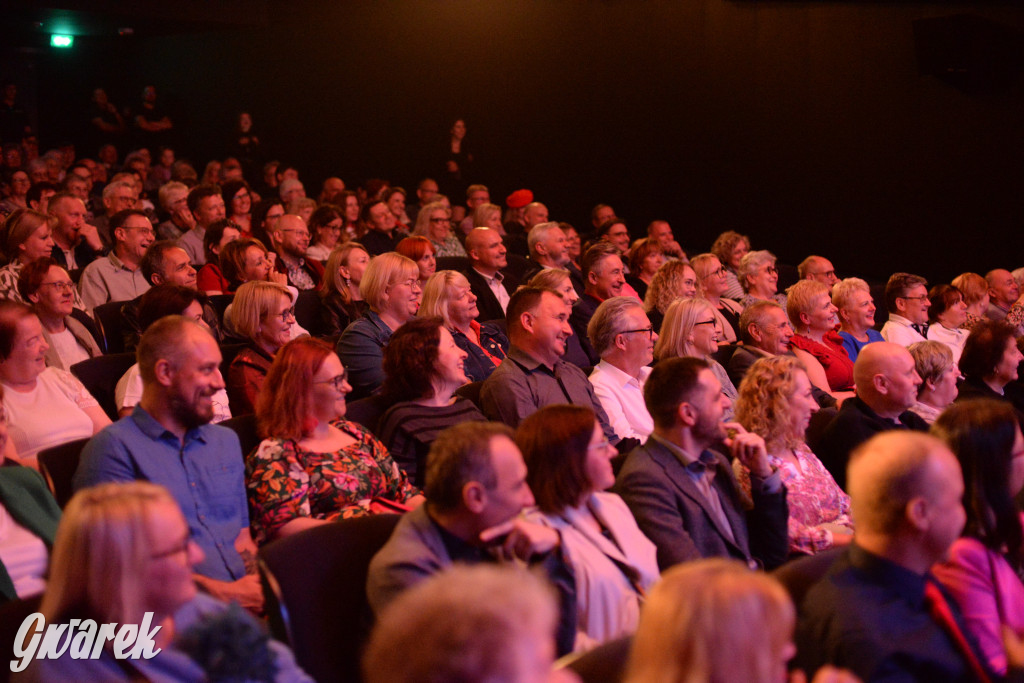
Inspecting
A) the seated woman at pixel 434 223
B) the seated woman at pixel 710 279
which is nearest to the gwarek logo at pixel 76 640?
the seated woman at pixel 710 279

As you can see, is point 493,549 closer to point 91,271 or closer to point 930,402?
point 930,402

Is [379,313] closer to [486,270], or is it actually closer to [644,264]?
[486,270]

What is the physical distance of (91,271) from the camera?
16.1 feet

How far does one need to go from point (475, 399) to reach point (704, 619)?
87.8 inches

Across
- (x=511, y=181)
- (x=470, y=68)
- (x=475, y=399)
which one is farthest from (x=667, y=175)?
(x=475, y=399)

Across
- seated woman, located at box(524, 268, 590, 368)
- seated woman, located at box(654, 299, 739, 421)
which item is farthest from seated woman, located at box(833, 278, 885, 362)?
seated woman, located at box(524, 268, 590, 368)

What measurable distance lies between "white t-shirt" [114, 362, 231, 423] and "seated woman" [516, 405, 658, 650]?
1357 millimetres

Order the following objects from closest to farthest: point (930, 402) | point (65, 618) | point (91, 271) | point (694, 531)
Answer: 1. point (65, 618)
2. point (694, 531)
3. point (930, 402)
4. point (91, 271)

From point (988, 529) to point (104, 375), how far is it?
9.42ft

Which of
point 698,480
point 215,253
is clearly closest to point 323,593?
point 698,480

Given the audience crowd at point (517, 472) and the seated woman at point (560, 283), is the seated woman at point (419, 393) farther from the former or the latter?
the seated woman at point (560, 283)

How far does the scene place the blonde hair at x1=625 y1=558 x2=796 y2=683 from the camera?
1.30 metres

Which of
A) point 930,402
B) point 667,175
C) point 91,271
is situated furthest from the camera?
point 667,175

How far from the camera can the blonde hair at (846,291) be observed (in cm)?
529
